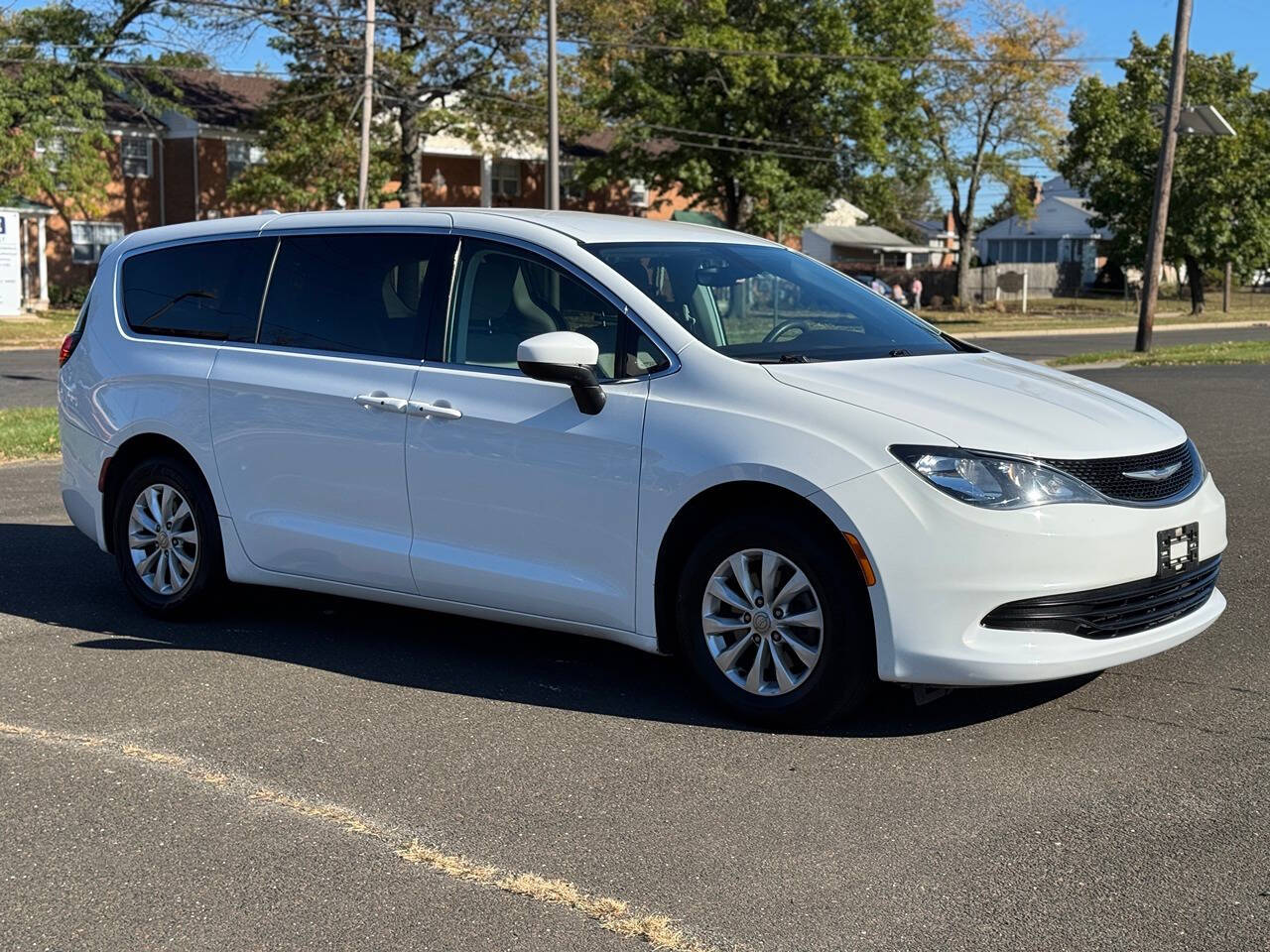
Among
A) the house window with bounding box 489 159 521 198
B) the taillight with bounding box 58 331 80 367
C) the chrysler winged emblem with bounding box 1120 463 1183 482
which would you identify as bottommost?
the chrysler winged emblem with bounding box 1120 463 1183 482

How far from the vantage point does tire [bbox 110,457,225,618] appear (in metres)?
6.78

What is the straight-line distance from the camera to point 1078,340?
3606 cm

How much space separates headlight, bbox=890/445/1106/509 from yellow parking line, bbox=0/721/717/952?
1.79 metres

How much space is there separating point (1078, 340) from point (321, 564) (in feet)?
106

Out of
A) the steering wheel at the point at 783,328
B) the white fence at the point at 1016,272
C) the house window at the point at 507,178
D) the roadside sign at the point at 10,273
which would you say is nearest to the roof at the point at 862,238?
the white fence at the point at 1016,272

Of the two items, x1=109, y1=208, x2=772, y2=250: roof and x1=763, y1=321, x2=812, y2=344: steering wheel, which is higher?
x1=109, y1=208, x2=772, y2=250: roof

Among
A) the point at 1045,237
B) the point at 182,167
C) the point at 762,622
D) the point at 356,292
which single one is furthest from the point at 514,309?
the point at 1045,237

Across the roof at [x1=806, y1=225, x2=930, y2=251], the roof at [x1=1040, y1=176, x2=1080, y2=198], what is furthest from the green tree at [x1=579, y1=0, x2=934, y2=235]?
the roof at [x1=1040, y1=176, x2=1080, y2=198]

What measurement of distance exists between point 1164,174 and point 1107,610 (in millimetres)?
22711

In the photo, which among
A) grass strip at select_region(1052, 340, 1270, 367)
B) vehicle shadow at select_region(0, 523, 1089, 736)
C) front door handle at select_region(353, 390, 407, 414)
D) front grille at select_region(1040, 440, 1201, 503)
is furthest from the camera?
grass strip at select_region(1052, 340, 1270, 367)

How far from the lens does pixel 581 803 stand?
4.53 m

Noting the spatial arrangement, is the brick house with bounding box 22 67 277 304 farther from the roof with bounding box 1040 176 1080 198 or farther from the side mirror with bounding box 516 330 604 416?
the roof with bounding box 1040 176 1080 198

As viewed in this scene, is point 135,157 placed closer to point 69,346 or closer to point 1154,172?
point 1154,172

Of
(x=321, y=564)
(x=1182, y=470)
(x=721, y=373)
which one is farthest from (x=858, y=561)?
(x=321, y=564)
